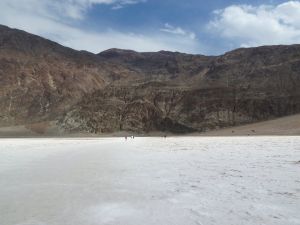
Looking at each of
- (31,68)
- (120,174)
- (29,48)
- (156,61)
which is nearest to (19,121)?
(31,68)

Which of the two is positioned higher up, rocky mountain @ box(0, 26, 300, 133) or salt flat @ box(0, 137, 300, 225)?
rocky mountain @ box(0, 26, 300, 133)

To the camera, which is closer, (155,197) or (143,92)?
(155,197)

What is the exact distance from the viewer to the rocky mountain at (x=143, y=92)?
99062 millimetres

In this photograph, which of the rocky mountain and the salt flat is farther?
the rocky mountain

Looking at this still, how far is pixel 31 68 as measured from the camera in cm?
13150

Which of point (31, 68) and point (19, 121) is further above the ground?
point (31, 68)

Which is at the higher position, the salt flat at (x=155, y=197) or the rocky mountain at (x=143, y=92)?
the rocky mountain at (x=143, y=92)

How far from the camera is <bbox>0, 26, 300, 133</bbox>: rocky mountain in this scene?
99062 mm

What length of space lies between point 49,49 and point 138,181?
5556 inches

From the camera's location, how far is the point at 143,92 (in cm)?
11100

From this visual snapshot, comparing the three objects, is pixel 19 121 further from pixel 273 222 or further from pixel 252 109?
pixel 273 222

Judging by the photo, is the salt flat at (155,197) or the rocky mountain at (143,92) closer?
the salt flat at (155,197)

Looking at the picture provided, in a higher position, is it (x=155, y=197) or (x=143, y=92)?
(x=143, y=92)

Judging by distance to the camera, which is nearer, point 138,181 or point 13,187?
point 13,187
